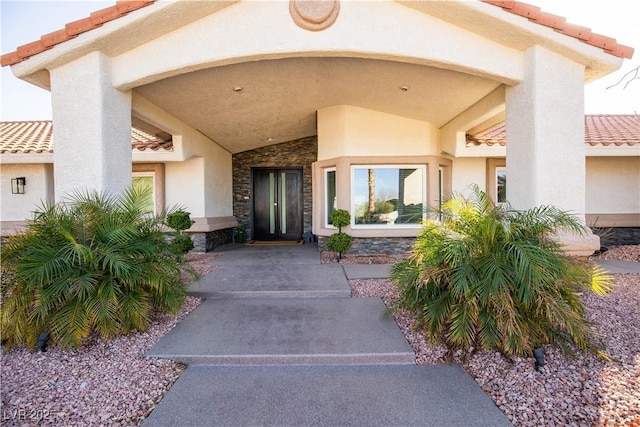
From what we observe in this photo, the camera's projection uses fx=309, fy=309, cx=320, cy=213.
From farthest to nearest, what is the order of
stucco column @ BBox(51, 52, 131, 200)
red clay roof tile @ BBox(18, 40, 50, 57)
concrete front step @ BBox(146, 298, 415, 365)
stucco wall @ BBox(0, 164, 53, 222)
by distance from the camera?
stucco wall @ BBox(0, 164, 53, 222) → stucco column @ BBox(51, 52, 131, 200) → red clay roof tile @ BBox(18, 40, 50, 57) → concrete front step @ BBox(146, 298, 415, 365)

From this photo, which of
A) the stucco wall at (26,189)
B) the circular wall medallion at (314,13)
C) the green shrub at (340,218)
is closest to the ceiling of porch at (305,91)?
the circular wall medallion at (314,13)

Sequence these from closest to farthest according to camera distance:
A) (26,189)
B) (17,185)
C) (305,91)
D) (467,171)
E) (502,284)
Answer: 1. (502,284)
2. (305,91)
3. (17,185)
4. (26,189)
5. (467,171)

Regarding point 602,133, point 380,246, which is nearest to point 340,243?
point 380,246

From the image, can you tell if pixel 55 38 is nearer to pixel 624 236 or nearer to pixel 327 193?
pixel 327 193

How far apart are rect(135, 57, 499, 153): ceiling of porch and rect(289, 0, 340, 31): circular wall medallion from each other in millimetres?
1012

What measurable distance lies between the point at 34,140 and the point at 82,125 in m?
6.98

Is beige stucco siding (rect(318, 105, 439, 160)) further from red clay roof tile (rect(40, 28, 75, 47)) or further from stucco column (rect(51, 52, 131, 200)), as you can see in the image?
red clay roof tile (rect(40, 28, 75, 47))

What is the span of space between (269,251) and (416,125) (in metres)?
5.55

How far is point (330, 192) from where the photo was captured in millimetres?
9141

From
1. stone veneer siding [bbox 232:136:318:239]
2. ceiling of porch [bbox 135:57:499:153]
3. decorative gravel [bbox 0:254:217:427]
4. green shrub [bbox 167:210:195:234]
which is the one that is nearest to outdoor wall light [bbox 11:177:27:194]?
green shrub [bbox 167:210:195:234]

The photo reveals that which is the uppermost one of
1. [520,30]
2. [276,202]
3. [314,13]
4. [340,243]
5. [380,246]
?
[314,13]

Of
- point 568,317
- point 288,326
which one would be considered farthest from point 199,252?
point 568,317

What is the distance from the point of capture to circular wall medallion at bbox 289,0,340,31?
4.72 meters

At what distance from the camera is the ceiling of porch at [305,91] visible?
5875mm
